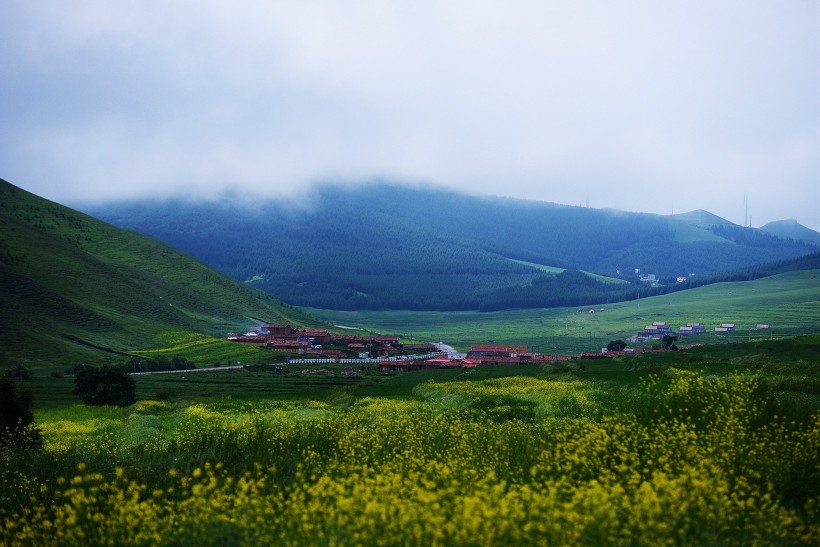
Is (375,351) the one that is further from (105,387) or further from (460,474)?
(460,474)

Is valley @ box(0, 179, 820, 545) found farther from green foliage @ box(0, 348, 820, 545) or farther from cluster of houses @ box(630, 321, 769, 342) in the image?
cluster of houses @ box(630, 321, 769, 342)

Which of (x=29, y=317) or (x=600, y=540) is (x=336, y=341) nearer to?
(x=29, y=317)

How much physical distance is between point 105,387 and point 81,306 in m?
74.0

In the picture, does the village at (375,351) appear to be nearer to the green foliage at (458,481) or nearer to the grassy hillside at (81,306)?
the grassy hillside at (81,306)

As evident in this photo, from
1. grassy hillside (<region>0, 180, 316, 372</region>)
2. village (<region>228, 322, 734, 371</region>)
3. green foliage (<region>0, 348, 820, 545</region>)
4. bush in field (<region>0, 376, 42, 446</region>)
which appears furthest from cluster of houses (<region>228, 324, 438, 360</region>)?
green foliage (<region>0, 348, 820, 545</region>)

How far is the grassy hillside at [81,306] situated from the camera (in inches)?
4390

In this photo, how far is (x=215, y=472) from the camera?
16875mm

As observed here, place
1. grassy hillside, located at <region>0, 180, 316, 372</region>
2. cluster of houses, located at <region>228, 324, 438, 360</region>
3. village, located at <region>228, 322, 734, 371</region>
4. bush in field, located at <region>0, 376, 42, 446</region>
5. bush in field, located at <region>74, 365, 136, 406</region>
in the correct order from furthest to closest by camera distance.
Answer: cluster of houses, located at <region>228, 324, 438, 360</region> < village, located at <region>228, 322, 734, 371</region> < grassy hillside, located at <region>0, 180, 316, 372</region> < bush in field, located at <region>74, 365, 136, 406</region> < bush in field, located at <region>0, 376, 42, 446</region>

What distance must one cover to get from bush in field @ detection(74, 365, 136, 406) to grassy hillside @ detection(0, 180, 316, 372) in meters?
35.3

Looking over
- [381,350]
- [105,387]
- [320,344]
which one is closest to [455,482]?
[105,387]

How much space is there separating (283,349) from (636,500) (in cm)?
13370

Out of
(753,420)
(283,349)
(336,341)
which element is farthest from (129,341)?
(753,420)

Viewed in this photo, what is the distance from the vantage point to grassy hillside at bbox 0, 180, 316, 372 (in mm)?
111500

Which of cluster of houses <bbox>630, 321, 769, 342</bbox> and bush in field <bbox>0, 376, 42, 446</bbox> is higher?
bush in field <bbox>0, 376, 42, 446</bbox>
